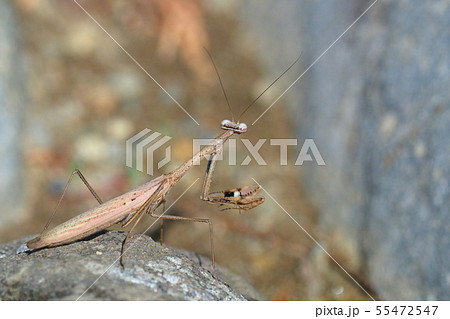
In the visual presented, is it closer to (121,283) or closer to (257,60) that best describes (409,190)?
(121,283)

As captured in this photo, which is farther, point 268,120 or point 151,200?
point 268,120

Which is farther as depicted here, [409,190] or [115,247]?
[409,190]

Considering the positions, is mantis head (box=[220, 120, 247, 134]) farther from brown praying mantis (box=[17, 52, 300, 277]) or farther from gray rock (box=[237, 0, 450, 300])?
gray rock (box=[237, 0, 450, 300])

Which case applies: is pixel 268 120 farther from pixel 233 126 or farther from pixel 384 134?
pixel 233 126

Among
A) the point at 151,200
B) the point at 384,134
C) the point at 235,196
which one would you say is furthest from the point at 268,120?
the point at 151,200
